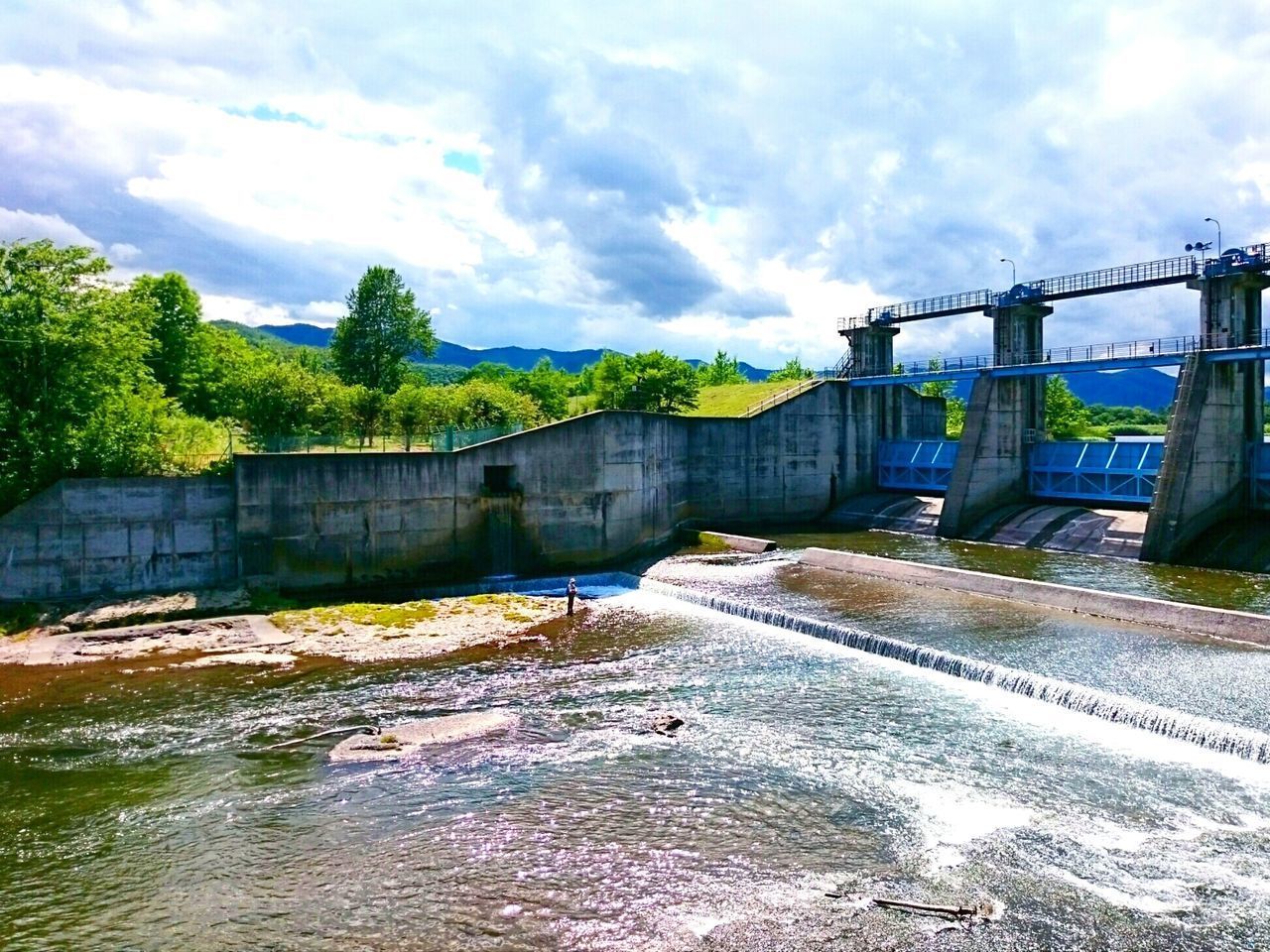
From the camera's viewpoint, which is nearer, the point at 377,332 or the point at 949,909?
the point at 949,909

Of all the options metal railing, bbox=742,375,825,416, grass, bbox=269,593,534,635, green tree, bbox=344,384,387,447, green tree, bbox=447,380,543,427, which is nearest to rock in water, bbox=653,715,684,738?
grass, bbox=269,593,534,635

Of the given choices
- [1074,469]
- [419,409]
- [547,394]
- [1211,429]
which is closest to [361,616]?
[419,409]

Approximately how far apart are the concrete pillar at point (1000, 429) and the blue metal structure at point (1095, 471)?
0.84 m

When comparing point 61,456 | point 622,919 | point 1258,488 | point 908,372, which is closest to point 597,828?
point 622,919

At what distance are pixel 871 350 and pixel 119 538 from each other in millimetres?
41951

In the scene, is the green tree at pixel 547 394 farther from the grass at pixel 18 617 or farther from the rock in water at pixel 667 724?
the rock in water at pixel 667 724

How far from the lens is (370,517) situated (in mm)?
34094

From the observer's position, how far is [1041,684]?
2038 cm

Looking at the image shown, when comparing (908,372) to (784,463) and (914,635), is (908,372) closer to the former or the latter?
(784,463)

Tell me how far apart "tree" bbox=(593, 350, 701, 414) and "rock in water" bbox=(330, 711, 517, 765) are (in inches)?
1574

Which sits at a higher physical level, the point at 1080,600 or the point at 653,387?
the point at 653,387

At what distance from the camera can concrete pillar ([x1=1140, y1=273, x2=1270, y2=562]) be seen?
3412 cm

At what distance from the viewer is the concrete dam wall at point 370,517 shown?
2964cm

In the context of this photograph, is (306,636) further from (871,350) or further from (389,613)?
(871,350)
